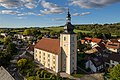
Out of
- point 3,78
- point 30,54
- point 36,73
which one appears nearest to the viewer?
point 3,78

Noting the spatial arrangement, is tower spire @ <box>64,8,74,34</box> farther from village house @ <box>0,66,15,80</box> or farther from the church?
village house @ <box>0,66,15,80</box>

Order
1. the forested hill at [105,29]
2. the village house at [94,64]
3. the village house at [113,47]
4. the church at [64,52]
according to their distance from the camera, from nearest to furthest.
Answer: the church at [64,52] → the village house at [94,64] → the village house at [113,47] → the forested hill at [105,29]

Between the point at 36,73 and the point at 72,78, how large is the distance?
892 cm

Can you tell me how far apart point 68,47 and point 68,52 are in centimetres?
134

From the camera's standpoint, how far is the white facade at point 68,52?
48250 millimetres

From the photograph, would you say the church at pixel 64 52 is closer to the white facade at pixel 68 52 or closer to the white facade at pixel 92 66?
the white facade at pixel 68 52

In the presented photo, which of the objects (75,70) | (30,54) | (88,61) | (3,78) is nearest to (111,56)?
(88,61)

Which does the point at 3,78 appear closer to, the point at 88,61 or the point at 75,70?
the point at 75,70

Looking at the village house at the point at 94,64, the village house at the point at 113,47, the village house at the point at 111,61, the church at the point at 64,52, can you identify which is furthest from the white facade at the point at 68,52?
the village house at the point at 113,47

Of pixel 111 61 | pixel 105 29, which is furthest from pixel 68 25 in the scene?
pixel 105 29

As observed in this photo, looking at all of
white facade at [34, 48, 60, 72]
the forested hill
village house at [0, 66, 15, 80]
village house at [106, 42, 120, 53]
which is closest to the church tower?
white facade at [34, 48, 60, 72]

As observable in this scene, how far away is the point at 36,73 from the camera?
44688mm

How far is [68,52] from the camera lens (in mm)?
48750

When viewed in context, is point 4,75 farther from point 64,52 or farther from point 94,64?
point 94,64
